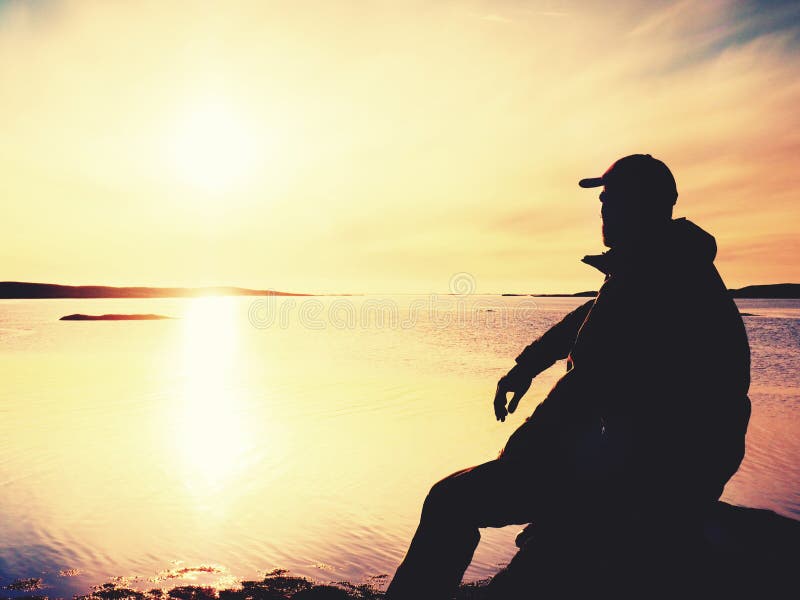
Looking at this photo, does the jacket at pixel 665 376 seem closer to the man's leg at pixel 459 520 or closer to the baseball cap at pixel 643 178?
the baseball cap at pixel 643 178

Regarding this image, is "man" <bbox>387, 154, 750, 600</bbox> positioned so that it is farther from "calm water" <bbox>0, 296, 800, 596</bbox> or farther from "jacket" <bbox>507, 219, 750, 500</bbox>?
"calm water" <bbox>0, 296, 800, 596</bbox>

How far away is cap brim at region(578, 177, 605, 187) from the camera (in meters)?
3.17

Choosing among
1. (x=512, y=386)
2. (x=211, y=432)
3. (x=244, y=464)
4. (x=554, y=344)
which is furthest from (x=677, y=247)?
(x=211, y=432)

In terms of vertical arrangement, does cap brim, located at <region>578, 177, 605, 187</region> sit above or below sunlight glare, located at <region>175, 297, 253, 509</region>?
above

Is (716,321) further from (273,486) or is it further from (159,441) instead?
(159,441)

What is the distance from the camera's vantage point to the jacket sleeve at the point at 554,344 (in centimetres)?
355

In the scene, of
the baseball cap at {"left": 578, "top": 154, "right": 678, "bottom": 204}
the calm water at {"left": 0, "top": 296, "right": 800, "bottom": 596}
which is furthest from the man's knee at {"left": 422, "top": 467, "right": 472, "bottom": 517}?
the calm water at {"left": 0, "top": 296, "right": 800, "bottom": 596}

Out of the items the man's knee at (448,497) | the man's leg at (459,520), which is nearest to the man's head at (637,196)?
the man's leg at (459,520)

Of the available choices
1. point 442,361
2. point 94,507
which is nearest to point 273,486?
point 94,507

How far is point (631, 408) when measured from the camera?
2.57 metres

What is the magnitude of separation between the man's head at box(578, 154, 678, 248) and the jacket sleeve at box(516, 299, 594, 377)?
698 mm

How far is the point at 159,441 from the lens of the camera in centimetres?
1229

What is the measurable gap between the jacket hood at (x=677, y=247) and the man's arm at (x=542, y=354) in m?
0.72

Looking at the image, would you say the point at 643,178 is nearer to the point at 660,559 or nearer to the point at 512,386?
the point at 512,386
